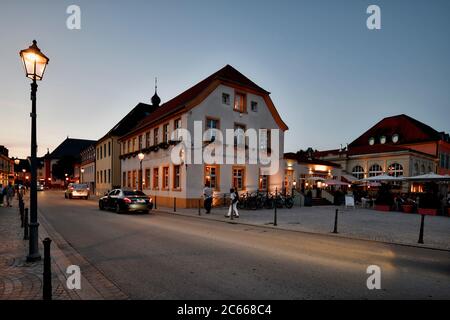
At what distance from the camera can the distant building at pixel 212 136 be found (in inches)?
798

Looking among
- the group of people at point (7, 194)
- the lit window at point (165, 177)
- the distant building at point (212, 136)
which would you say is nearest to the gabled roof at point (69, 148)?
the group of people at point (7, 194)

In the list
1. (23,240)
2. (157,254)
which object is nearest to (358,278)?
(157,254)

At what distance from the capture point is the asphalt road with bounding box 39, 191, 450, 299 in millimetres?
4465

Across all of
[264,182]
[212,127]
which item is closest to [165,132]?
[212,127]

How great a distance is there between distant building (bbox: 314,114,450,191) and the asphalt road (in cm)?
3585

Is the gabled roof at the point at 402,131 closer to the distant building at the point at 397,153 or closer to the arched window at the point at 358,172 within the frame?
the distant building at the point at 397,153

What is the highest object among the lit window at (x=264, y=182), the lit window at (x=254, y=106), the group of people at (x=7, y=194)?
the lit window at (x=254, y=106)

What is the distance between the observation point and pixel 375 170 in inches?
1625

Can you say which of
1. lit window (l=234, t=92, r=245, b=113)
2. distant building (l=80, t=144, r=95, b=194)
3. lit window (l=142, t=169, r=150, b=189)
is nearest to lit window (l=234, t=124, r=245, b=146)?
lit window (l=234, t=92, r=245, b=113)

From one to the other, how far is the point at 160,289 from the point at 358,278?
11.9ft

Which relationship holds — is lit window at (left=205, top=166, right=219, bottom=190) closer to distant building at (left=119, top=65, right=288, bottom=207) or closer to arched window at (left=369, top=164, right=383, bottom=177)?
distant building at (left=119, top=65, right=288, bottom=207)

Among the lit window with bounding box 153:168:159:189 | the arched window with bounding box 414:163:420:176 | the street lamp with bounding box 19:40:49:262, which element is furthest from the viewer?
the arched window with bounding box 414:163:420:176

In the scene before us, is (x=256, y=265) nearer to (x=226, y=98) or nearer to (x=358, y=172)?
(x=226, y=98)

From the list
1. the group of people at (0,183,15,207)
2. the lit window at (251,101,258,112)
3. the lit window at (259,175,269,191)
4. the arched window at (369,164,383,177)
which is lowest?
the group of people at (0,183,15,207)
